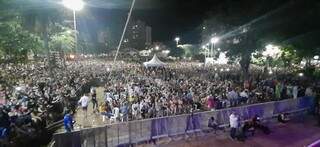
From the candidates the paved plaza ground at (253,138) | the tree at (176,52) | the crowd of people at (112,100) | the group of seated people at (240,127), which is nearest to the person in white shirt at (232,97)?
the crowd of people at (112,100)

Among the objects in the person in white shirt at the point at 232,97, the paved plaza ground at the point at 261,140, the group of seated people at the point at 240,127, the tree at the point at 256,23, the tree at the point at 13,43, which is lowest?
the paved plaza ground at the point at 261,140

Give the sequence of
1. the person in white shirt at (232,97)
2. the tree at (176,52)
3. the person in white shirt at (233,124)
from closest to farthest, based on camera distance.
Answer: the person in white shirt at (233,124)
the person in white shirt at (232,97)
the tree at (176,52)

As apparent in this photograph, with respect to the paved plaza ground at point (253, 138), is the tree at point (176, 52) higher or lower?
higher

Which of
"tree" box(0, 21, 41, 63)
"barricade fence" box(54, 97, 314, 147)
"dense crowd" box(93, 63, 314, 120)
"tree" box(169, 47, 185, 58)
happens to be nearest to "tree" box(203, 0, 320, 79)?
"dense crowd" box(93, 63, 314, 120)

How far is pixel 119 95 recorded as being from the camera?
2077 centimetres

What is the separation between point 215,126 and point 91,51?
102648 mm

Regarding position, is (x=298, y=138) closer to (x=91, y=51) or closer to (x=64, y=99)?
(x=64, y=99)

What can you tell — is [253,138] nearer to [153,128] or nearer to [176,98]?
[176,98]

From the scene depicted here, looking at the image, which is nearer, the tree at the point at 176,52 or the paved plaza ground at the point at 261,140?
the paved plaza ground at the point at 261,140

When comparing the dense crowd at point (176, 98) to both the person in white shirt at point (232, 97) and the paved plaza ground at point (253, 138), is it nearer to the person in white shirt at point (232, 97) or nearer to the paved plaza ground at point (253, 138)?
the person in white shirt at point (232, 97)

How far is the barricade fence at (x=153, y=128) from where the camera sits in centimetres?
1282

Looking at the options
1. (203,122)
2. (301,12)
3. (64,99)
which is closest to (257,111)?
(203,122)

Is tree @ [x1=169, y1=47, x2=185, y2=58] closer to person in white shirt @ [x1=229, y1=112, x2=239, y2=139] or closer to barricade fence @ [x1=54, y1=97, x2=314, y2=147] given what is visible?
barricade fence @ [x1=54, y1=97, x2=314, y2=147]

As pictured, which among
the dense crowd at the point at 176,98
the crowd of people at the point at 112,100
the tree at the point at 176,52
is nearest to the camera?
the crowd of people at the point at 112,100
